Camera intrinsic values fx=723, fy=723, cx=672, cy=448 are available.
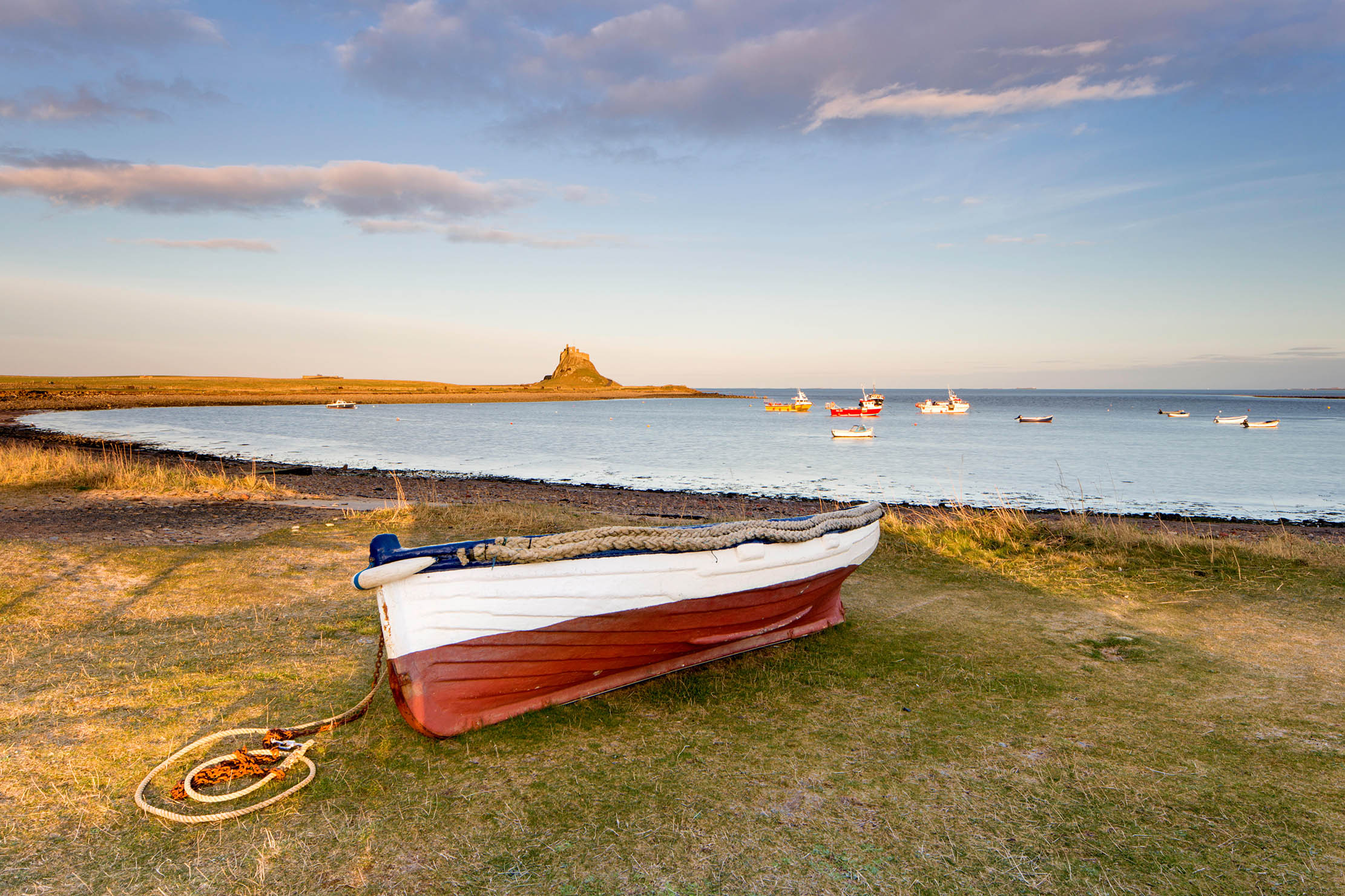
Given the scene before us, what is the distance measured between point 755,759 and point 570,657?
4.93ft

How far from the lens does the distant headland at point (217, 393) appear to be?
283 ft

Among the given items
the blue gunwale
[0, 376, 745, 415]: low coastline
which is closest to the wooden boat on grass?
the blue gunwale

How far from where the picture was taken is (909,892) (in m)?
3.46

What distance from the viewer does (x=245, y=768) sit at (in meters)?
4.51

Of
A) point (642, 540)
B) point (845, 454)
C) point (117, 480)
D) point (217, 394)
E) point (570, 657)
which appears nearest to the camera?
point (570, 657)

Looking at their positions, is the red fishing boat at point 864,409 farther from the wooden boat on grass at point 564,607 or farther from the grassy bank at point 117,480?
the wooden boat on grass at point 564,607

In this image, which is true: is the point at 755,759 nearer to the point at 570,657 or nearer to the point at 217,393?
the point at 570,657

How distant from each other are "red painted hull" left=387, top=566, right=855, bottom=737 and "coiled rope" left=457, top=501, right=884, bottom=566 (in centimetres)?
46

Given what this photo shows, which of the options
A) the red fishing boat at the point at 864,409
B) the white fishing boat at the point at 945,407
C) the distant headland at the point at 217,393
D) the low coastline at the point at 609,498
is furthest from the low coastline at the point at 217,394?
the white fishing boat at the point at 945,407

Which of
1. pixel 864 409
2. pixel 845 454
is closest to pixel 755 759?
pixel 845 454

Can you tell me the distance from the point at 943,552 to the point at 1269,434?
6485 centimetres

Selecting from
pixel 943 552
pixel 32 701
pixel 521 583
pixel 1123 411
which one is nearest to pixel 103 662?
pixel 32 701

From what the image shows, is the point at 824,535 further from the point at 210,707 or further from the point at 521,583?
the point at 210,707

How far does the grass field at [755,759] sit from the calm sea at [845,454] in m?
17.5
